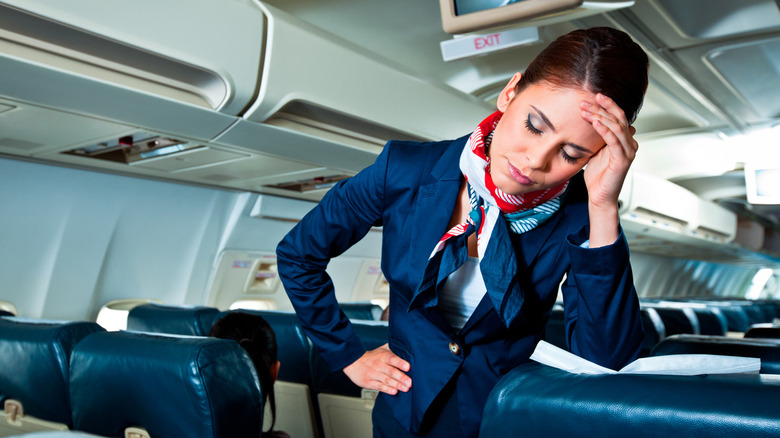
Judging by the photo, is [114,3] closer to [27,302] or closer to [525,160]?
[525,160]

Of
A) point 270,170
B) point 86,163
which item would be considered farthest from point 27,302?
point 270,170

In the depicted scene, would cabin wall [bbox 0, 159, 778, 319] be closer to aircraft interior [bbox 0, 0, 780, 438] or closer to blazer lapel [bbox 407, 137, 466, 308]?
aircraft interior [bbox 0, 0, 780, 438]

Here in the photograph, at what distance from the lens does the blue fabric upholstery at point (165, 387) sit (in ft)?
5.21

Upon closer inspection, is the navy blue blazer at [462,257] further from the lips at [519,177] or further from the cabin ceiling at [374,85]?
the cabin ceiling at [374,85]

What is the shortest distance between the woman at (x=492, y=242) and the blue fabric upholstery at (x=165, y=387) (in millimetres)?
269

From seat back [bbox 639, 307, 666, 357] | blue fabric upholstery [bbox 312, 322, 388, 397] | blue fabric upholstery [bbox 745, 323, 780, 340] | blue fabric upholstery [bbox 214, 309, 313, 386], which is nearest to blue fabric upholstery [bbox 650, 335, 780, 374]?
blue fabric upholstery [bbox 312, 322, 388, 397]

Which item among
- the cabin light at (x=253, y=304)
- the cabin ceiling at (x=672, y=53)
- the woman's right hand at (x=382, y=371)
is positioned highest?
the cabin ceiling at (x=672, y=53)

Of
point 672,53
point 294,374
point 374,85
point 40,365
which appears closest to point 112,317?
point 294,374

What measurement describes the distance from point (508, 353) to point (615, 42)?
27.4 inches

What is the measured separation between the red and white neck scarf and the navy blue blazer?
0.12 ft

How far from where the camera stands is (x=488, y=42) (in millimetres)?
3797

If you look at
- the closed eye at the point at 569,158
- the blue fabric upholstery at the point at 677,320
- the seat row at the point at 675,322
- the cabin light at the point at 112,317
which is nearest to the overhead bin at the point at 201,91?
the cabin light at the point at 112,317

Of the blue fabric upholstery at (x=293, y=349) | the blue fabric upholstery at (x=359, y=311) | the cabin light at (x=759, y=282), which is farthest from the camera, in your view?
the cabin light at (x=759, y=282)

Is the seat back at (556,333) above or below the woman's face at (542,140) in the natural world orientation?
below
